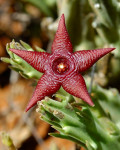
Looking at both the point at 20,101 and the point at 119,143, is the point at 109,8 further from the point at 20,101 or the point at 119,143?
the point at 20,101

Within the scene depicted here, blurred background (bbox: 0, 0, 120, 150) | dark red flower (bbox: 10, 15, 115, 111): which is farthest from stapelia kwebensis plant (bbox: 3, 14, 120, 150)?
blurred background (bbox: 0, 0, 120, 150)

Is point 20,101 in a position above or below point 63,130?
below

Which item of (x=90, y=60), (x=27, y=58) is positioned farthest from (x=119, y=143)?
(x=27, y=58)

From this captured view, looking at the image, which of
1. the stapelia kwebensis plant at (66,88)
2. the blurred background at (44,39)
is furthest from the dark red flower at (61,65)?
the blurred background at (44,39)

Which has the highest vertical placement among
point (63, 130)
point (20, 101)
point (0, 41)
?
point (0, 41)

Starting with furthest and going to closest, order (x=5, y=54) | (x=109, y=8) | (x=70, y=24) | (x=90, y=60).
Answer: (x=5, y=54) < (x=70, y=24) < (x=109, y=8) < (x=90, y=60)

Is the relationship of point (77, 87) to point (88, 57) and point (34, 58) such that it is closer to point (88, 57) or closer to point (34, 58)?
point (88, 57)

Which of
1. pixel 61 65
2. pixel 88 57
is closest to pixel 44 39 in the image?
pixel 61 65

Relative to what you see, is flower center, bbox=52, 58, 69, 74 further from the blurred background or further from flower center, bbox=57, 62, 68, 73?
the blurred background
